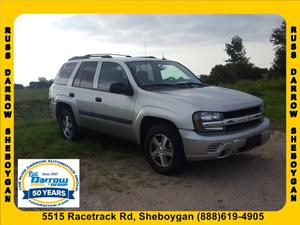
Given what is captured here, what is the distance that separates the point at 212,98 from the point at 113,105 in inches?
70.3

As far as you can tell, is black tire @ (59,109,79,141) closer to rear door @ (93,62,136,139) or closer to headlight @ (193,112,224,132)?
rear door @ (93,62,136,139)

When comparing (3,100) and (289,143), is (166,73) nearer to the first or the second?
(289,143)

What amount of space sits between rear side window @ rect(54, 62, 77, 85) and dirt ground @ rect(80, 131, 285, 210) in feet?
7.05

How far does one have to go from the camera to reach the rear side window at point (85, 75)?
21.1 feet

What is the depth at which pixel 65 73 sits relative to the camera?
7285mm

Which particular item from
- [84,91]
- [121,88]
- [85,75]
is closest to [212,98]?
[121,88]

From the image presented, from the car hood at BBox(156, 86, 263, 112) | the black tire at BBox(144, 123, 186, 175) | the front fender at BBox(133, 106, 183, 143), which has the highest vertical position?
the car hood at BBox(156, 86, 263, 112)

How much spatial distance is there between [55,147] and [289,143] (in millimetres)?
4379

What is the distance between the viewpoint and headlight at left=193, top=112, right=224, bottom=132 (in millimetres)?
4551

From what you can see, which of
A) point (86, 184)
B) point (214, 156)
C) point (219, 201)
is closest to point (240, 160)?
point (214, 156)

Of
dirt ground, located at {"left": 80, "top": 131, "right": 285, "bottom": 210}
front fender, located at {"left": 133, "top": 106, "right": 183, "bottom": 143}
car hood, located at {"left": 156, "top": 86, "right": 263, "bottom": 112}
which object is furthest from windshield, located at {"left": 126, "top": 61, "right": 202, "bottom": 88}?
dirt ground, located at {"left": 80, "top": 131, "right": 285, "bottom": 210}

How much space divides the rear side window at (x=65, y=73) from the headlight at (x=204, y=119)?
11.7 ft

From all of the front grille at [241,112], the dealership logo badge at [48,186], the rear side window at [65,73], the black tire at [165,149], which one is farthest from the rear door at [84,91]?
the front grille at [241,112]

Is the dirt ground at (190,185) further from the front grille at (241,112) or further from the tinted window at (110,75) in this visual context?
the tinted window at (110,75)
